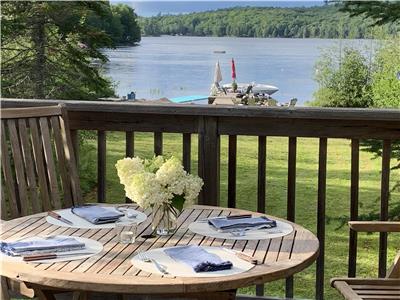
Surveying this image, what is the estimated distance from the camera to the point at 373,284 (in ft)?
8.95

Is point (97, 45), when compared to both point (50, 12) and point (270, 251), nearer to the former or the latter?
point (50, 12)

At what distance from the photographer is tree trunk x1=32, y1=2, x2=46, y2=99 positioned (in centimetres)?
1096

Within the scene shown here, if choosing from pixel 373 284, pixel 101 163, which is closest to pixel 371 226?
pixel 373 284

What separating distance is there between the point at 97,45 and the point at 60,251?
30.4 ft

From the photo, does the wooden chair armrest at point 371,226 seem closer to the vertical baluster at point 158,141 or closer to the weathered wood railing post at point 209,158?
the weathered wood railing post at point 209,158

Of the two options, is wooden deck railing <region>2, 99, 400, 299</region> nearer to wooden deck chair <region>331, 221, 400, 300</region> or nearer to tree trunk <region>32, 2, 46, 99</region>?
wooden deck chair <region>331, 221, 400, 300</region>

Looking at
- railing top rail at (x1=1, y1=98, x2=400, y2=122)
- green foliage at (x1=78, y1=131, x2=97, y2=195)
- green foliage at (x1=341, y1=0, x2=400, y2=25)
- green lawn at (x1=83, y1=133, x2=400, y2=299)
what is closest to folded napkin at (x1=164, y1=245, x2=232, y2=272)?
railing top rail at (x1=1, y1=98, x2=400, y2=122)

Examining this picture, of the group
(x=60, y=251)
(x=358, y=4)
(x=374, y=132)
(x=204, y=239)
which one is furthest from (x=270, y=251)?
(x=358, y=4)

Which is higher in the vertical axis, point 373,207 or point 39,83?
point 39,83

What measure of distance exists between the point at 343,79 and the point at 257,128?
12354mm

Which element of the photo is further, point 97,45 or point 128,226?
point 97,45

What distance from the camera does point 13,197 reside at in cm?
310

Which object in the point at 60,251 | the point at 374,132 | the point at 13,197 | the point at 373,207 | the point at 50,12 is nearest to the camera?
the point at 60,251

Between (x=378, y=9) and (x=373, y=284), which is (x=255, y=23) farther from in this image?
(x=373, y=284)
